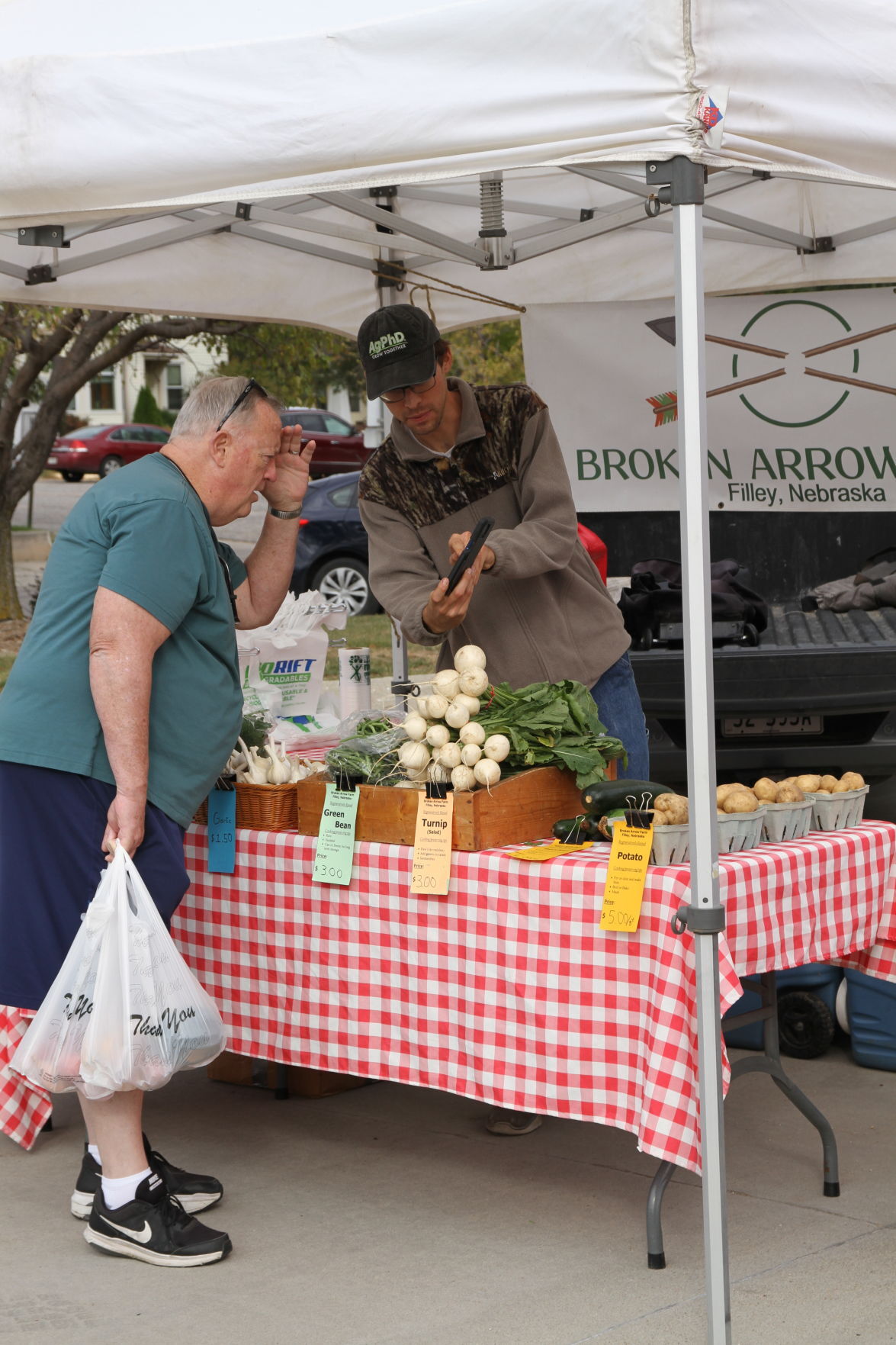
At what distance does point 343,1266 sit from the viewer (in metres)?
3.20

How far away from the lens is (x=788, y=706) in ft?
16.7

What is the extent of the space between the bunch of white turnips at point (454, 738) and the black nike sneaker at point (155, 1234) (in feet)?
3.53

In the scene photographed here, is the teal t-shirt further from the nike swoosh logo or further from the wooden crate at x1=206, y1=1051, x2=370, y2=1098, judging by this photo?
the wooden crate at x1=206, y1=1051, x2=370, y2=1098

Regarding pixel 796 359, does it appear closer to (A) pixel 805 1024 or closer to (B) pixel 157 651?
(A) pixel 805 1024

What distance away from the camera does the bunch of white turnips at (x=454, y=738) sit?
3215 mm

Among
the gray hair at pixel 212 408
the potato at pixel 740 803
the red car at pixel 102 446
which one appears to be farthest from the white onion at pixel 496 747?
the red car at pixel 102 446

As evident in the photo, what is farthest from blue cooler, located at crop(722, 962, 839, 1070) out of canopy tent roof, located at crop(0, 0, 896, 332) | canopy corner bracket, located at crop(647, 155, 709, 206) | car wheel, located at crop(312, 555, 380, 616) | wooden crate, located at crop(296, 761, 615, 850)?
car wheel, located at crop(312, 555, 380, 616)

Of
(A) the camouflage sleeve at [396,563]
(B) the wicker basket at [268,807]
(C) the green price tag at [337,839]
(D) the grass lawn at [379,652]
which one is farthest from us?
(D) the grass lawn at [379,652]

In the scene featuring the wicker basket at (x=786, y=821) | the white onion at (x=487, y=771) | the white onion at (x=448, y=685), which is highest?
the white onion at (x=448, y=685)

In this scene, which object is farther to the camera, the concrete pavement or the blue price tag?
the blue price tag

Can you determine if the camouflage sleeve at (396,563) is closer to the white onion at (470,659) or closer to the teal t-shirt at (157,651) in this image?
the white onion at (470,659)

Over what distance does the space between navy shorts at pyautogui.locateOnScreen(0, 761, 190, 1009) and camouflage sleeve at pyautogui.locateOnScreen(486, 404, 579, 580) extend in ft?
3.45

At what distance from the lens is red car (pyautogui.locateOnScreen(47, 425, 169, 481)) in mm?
31906

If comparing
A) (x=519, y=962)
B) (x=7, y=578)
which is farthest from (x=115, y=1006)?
(x=7, y=578)
